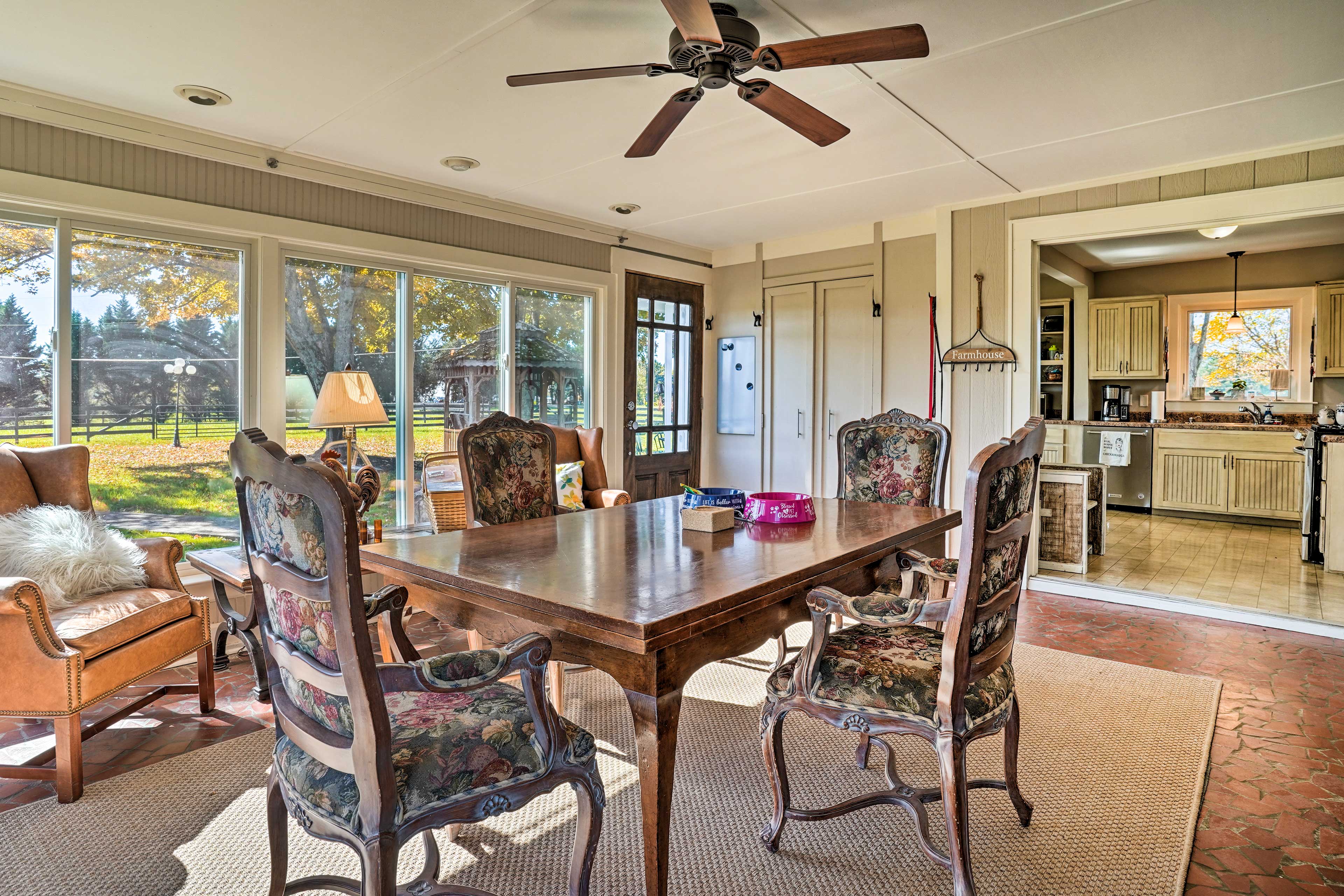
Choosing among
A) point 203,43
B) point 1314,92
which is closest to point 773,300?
point 1314,92

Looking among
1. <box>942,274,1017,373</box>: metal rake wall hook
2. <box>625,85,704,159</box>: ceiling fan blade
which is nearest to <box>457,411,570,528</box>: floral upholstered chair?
<box>625,85,704,159</box>: ceiling fan blade

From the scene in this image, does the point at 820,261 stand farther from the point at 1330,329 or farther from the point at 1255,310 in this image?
the point at 1330,329

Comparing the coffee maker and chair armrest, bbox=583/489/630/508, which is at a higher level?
the coffee maker

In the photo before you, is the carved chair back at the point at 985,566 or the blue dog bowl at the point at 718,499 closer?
the carved chair back at the point at 985,566

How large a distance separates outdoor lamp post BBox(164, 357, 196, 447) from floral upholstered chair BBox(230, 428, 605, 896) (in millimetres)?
2755

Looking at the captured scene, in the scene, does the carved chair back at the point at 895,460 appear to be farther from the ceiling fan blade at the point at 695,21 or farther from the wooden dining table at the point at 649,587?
the ceiling fan blade at the point at 695,21

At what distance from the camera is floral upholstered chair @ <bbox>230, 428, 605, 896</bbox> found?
3.88 feet

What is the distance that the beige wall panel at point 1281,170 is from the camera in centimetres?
379

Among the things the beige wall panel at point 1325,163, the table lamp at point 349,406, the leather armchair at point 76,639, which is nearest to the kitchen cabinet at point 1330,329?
the beige wall panel at point 1325,163

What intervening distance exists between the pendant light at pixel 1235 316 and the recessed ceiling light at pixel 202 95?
860cm

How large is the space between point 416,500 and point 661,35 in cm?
307

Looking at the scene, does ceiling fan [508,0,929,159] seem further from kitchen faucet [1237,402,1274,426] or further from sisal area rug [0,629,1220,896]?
kitchen faucet [1237,402,1274,426]

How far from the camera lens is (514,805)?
1392mm

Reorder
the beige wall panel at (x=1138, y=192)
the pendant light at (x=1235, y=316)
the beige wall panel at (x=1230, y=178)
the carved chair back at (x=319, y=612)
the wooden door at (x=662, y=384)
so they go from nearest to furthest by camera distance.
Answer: the carved chair back at (x=319, y=612)
the beige wall panel at (x=1230, y=178)
the beige wall panel at (x=1138, y=192)
the wooden door at (x=662, y=384)
the pendant light at (x=1235, y=316)
